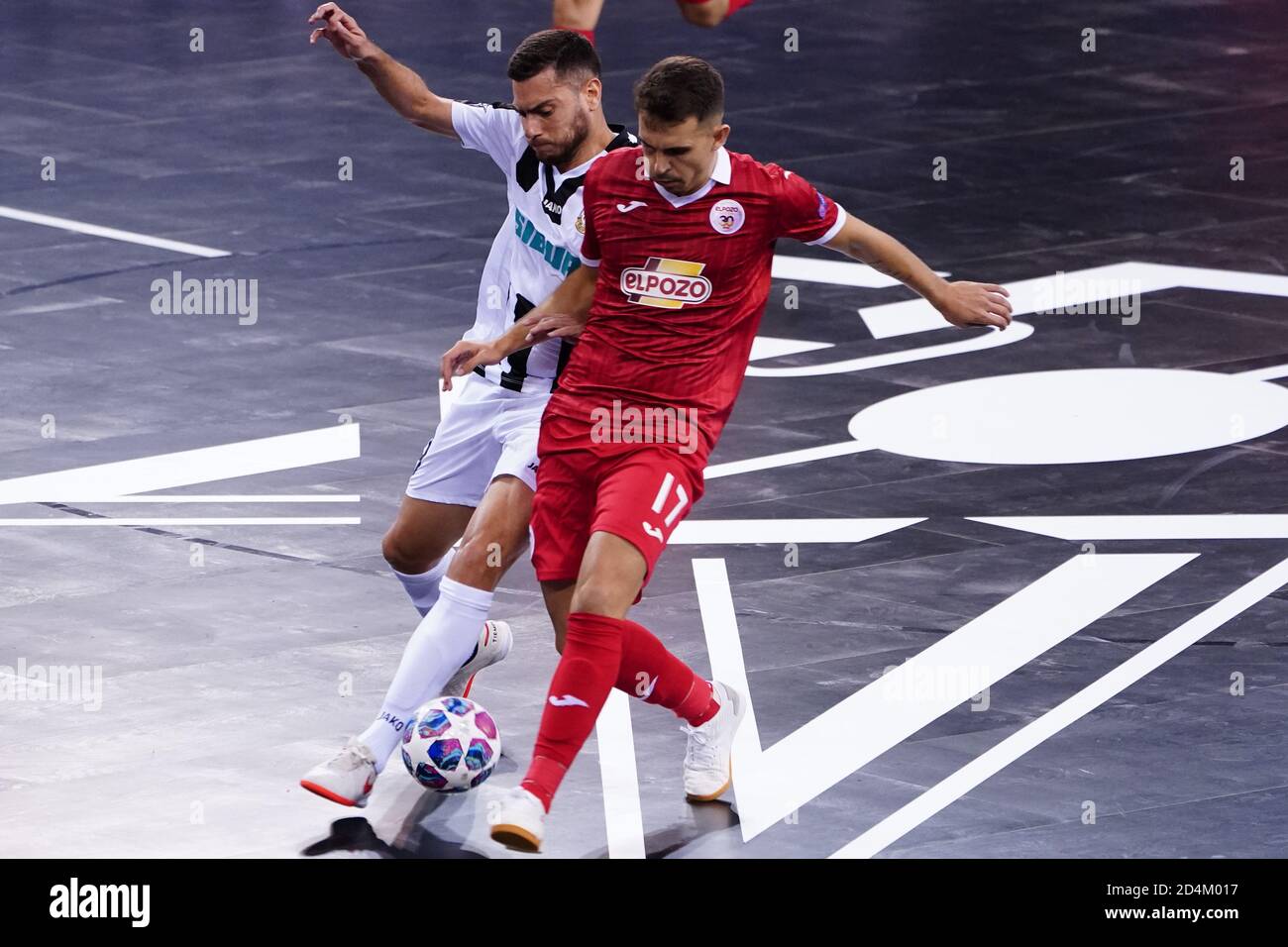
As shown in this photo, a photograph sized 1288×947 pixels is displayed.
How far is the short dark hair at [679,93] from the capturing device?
651cm

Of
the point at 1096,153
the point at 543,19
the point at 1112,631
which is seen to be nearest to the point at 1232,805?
the point at 1112,631

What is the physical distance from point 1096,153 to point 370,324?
641cm

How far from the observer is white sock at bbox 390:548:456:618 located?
7793mm

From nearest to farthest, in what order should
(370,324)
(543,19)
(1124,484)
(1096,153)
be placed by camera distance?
(1124,484) < (370,324) < (1096,153) < (543,19)

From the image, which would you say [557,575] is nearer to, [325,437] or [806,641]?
→ [806,641]

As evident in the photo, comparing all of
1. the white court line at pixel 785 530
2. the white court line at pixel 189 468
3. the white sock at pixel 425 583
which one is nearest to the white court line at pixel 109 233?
the white court line at pixel 189 468

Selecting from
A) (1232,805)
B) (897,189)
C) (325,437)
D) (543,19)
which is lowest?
(1232,805)

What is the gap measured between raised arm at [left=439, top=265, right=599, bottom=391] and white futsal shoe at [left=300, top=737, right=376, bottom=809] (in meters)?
1.22

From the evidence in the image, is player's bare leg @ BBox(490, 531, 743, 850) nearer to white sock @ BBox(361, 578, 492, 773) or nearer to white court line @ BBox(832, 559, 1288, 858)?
white sock @ BBox(361, 578, 492, 773)

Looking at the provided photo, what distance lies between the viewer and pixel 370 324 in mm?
12273

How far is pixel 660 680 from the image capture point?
6824mm

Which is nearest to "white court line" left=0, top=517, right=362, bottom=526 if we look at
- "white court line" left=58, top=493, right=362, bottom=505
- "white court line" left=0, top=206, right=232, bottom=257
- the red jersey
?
"white court line" left=58, top=493, right=362, bottom=505

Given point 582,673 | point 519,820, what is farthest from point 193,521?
point 519,820

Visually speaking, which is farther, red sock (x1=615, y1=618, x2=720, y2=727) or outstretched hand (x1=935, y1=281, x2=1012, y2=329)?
outstretched hand (x1=935, y1=281, x2=1012, y2=329)
